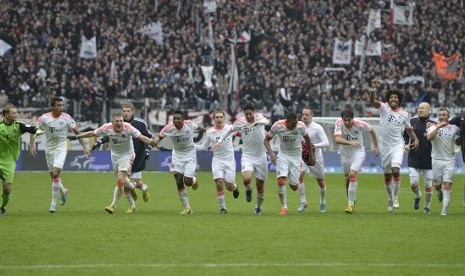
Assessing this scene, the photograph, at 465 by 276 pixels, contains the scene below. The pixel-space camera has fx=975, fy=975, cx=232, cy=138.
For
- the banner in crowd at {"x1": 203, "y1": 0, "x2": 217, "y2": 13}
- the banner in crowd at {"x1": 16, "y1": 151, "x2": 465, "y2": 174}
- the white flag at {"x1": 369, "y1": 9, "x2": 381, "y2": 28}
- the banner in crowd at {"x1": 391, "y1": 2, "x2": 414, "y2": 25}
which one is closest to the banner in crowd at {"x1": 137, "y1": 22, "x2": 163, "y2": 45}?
the banner in crowd at {"x1": 203, "y1": 0, "x2": 217, "y2": 13}

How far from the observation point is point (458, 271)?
1235cm

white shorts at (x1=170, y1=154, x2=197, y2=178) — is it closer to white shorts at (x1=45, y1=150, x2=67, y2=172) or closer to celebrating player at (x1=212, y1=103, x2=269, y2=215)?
celebrating player at (x1=212, y1=103, x2=269, y2=215)

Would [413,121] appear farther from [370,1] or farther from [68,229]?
[370,1]

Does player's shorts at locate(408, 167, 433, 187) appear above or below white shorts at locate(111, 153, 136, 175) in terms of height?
below

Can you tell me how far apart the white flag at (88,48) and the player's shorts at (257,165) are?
28.0 metres

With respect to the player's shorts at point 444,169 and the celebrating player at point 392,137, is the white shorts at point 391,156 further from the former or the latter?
the player's shorts at point 444,169

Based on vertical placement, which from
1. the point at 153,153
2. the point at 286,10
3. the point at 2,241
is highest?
the point at 286,10

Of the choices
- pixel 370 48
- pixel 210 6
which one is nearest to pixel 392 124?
pixel 370 48

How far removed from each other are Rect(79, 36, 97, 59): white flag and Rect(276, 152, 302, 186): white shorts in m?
28.6

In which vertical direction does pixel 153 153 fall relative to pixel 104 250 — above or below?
below

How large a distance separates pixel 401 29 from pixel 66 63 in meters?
18.3

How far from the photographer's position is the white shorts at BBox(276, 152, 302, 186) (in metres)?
21.1

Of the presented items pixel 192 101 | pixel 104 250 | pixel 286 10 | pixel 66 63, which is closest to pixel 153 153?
pixel 192 101

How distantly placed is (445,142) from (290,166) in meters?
3.36
